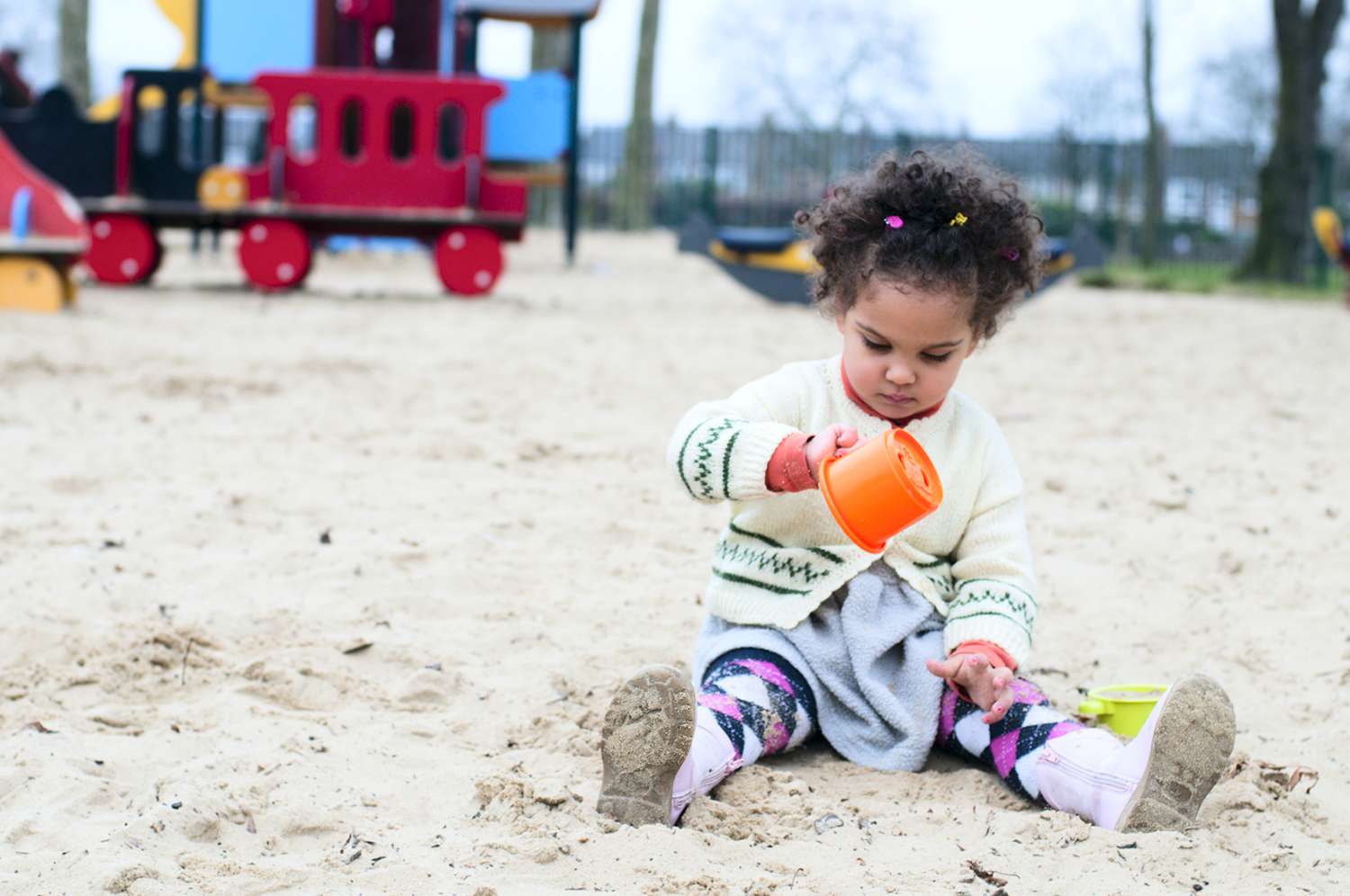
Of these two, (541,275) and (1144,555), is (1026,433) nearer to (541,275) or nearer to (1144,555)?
(1144,555)

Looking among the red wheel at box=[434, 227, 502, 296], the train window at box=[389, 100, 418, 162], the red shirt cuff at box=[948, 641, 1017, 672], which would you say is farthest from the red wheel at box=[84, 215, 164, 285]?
the red shirt cuff at box=[948, 641, 1017, 672]

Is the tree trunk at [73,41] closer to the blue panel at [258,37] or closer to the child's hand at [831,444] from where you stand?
the blue panel at [258,37]

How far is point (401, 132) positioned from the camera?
33.3 feet

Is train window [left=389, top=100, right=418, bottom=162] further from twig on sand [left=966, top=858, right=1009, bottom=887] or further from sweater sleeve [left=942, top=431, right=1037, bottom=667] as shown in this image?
twig on sand [left=966, top=858, right=1009, bottom=887]

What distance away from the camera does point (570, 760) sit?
6.20ft

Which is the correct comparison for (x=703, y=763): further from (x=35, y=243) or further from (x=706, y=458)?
(x=35, y=243)

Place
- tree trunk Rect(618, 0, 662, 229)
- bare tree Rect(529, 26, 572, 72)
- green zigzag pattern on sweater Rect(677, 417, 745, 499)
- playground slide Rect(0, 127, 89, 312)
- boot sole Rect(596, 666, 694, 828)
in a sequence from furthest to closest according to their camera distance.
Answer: tree trunk Rect(618, 0, 662, 229) < bare tree Rect(529, 26, 572, 72) < playground slide Rect(0, 127, 89, 312) < green zigzag pattern on sweater Rect(677, 417, 745, 499) < boot sole Rect(596, 666, 694, 828)

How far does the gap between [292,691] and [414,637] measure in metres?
0.29

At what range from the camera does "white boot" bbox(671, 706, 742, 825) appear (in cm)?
172

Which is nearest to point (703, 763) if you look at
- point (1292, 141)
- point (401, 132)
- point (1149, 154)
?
point (401, 132)

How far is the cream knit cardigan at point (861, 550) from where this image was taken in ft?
6.65

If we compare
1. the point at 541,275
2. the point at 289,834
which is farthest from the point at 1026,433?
the point at 541,275

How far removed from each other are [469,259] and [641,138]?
983 cm

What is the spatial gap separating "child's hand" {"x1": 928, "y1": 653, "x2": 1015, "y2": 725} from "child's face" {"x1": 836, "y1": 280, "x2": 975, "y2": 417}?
365mm
